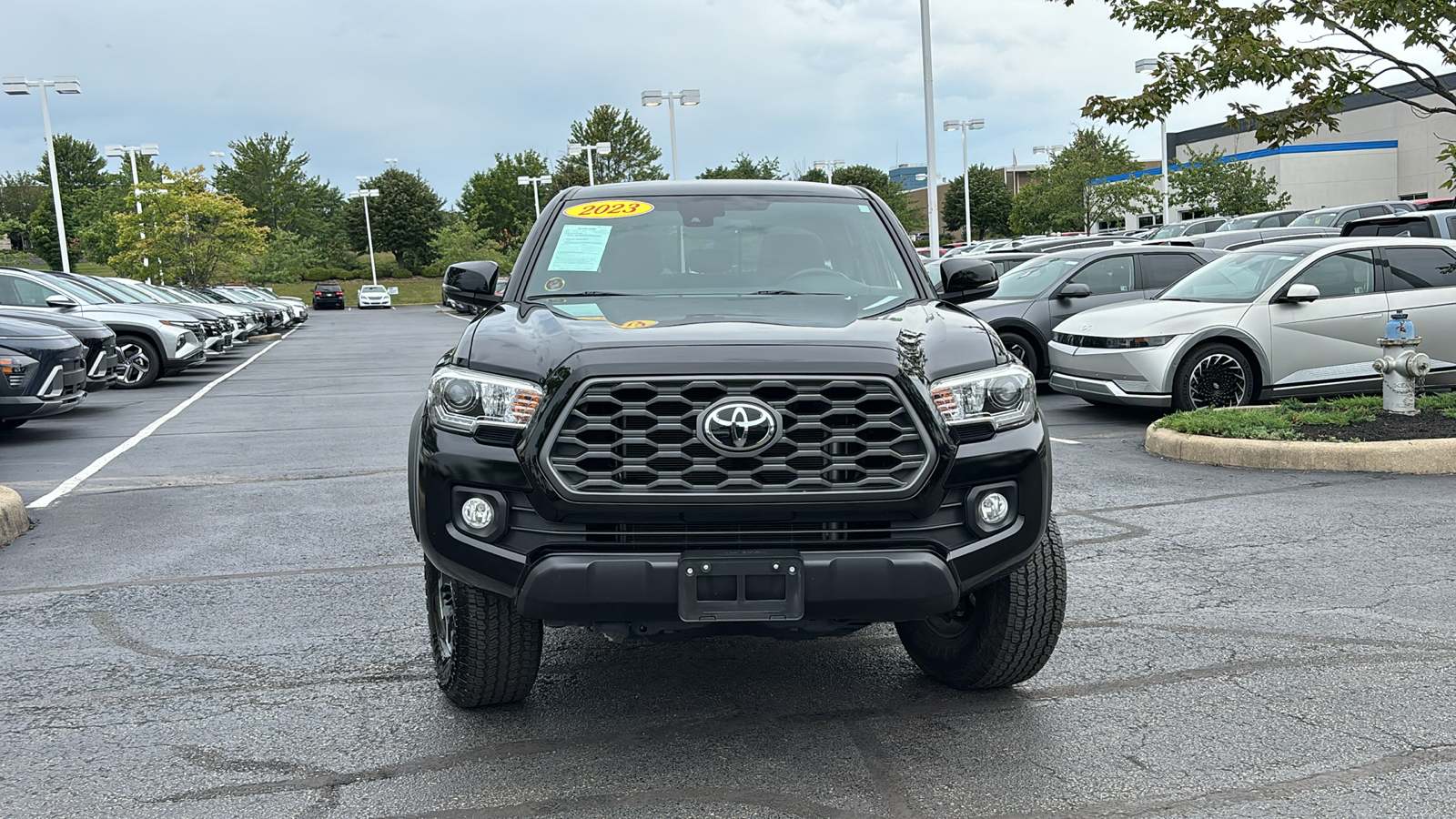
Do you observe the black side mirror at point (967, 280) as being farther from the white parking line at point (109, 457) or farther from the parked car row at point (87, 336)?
the parked car row at point (87, 336)

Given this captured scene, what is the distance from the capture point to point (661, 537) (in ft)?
11.5

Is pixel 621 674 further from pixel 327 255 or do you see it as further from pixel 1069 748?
pixel 327 255

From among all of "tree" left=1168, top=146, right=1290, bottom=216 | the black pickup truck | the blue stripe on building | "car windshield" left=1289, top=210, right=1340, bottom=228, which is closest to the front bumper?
the black pickup truck

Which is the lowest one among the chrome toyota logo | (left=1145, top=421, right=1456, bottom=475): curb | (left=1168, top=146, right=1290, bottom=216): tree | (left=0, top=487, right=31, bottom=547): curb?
(left=1145, top=421, right=1456, bottom=475): curb

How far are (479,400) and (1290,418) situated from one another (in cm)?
788

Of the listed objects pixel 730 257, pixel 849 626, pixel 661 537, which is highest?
pixel 730 257

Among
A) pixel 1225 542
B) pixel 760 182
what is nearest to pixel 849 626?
pixel 760 182

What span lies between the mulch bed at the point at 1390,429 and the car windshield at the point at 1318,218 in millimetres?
20666

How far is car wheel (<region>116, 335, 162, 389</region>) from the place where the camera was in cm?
1812

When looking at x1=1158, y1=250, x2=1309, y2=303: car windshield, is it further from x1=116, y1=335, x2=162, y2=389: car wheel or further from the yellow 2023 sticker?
x1=116, y1=335, x2=162, y2=389: car wheel

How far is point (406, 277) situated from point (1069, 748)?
93.7 metres

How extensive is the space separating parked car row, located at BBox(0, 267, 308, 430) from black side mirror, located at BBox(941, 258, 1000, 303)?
949 centimetres

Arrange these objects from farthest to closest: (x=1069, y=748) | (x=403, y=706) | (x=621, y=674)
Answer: (x=621, y=674) < (x=403, y=706) < (x=1069, y=748)

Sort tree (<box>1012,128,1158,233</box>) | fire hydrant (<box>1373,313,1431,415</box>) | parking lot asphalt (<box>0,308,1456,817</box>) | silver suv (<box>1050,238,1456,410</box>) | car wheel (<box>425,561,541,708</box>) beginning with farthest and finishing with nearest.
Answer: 1. tree (<box>1012,128,1158,233</box>)
2. silver suv (<box>1050,238,1456,410</box>)
3. fire hydrant (<box>1373,313,1431,415</box>)
4. car wheel (<box>425,561,541,708</box>)
5. parking lot asphalt (<box>0,308,1456,817</box>)
